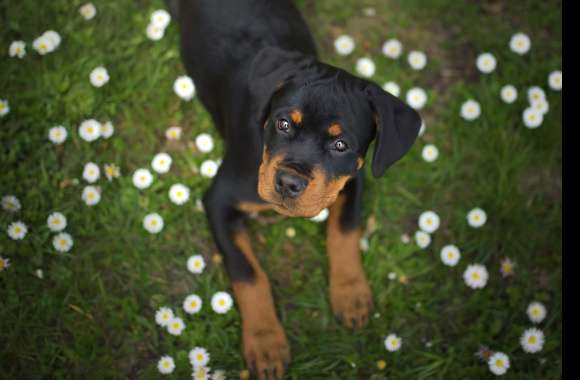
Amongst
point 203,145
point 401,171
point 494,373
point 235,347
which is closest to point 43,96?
point 203,145

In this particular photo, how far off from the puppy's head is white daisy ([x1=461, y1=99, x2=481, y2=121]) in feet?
4.42

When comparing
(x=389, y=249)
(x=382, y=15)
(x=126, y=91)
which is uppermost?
(x=382, y=15)

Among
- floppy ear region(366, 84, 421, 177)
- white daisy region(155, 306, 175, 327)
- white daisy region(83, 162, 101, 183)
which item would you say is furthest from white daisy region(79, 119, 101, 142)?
floppy ear region(366, 84, 421, 177)

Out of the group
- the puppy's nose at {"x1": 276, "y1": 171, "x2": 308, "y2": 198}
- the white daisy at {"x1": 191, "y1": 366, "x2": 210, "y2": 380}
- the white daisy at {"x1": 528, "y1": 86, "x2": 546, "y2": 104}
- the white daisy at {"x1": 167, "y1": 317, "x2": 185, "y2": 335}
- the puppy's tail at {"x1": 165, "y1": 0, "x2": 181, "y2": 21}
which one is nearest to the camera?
the puppy's nose at {"x1": 276, "y1": 171, "x2": 308, "y2": 198}

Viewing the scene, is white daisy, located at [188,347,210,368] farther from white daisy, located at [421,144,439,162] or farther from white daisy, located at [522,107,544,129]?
white daisy, located at [522,107,544,129]

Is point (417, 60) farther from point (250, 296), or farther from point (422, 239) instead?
point (250, 296)

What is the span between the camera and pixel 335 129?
104 inches

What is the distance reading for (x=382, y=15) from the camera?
432 cm

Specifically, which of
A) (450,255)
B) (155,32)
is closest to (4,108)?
(155,32)

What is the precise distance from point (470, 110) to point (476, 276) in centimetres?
112

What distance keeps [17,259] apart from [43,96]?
3.40 ft

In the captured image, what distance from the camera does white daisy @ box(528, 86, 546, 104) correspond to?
394 centimetres

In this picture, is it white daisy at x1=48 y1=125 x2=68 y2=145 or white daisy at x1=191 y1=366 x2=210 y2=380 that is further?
white daisy at x1=48 y1=125 x2=68 y2=145

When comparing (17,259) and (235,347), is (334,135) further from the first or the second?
(17,259)
